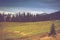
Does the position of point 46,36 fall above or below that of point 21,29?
below

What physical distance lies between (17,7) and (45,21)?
0.95 meters

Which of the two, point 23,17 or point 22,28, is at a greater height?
point 23,17

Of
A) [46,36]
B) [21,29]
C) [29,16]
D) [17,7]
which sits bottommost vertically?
[46,36]

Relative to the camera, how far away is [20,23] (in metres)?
3.61

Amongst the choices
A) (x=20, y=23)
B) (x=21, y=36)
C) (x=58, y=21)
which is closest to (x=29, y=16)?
(x=20, y=23)

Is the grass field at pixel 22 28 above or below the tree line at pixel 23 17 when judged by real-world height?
below

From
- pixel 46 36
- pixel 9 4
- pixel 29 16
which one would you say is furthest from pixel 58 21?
pixel 9 4

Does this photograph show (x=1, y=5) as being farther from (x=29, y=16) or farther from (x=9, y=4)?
(x=29, y=16)

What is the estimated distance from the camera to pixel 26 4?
3758 mm

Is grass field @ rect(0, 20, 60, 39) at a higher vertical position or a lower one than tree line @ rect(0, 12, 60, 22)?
lower

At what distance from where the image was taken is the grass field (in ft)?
11.8

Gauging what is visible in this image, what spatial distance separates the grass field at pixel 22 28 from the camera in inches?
141

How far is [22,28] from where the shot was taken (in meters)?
3.63

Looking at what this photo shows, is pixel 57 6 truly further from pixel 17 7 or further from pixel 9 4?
pixel 9 4
